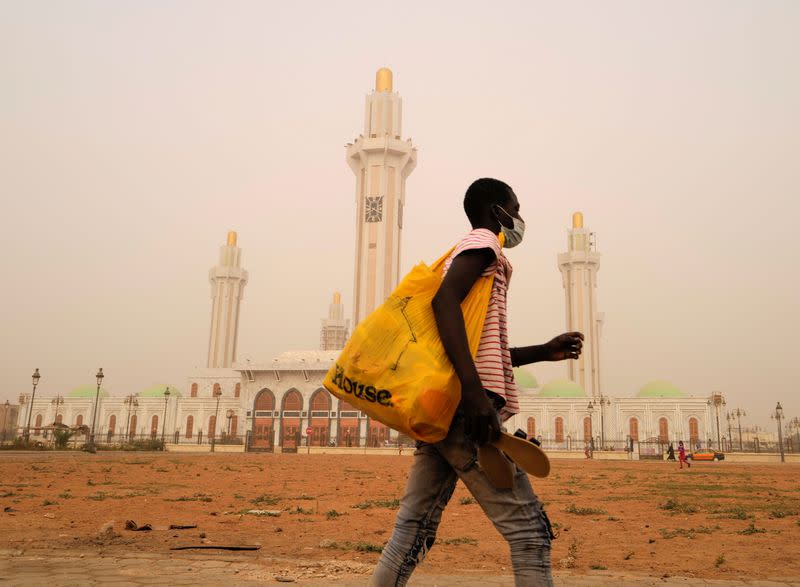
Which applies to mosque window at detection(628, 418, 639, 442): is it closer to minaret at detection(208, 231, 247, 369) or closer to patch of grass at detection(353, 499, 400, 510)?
minaret at detection(208, 231, 247, 369)

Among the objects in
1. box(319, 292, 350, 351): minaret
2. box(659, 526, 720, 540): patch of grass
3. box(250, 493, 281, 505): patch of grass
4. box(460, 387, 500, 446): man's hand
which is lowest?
box(250, 493, 281, 505): patch of grass

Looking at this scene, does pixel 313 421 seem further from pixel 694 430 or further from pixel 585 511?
pixel 585 511

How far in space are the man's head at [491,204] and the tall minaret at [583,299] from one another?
70.9m

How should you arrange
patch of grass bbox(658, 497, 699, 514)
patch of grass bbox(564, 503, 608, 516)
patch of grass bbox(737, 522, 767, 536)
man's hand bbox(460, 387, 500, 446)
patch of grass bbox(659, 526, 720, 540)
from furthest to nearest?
patch of grass bbox(658, 497, 699, 514), patch of grass bbox(564, 503, 608, 516), patch of grass bbox(737, 522, 767, 536), patch of grass bbox(659, 526, 720, 540), man's hand bbox(460, 387, 500, 446)

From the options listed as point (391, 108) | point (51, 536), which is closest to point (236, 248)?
point (391, 108)

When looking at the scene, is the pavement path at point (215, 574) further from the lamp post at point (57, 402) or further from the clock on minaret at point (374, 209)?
the lamp post at point (57, 402)

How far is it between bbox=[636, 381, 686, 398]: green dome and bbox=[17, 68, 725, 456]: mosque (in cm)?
10

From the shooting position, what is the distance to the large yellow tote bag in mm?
2367

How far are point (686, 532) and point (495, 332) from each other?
21.1ft

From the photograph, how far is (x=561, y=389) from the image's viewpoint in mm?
65500

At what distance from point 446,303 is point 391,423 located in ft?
1.61

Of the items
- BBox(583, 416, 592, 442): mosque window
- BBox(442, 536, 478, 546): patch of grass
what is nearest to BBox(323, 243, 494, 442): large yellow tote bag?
BBox(442, 536, 478, 546): patch of grass

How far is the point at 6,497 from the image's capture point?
10.3m

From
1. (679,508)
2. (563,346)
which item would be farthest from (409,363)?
(679,508)
